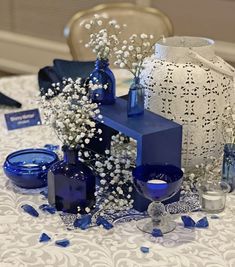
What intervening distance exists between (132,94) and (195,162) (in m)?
0.21

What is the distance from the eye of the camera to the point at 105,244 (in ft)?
3.69

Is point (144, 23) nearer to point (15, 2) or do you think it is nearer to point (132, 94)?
point (132, 94)

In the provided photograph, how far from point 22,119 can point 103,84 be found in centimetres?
41

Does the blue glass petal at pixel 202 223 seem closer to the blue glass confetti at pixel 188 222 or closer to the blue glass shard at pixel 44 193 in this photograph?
the blue glass confetti at pixel 188 222

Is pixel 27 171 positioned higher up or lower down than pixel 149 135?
lower down

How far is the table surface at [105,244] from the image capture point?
107cm

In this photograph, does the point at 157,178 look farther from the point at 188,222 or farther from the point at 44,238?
the point at 44,238

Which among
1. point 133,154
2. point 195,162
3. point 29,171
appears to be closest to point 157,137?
point 133,154

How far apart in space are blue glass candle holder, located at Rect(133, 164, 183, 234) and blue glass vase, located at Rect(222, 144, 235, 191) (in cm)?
19

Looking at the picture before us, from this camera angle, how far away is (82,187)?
1.21 m

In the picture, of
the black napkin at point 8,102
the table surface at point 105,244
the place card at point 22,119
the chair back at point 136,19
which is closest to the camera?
the table surface at point 105,244

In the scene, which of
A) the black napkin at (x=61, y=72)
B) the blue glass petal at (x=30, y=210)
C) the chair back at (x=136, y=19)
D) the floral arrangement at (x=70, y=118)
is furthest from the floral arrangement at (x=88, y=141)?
the chair back at (x=136, y=19)

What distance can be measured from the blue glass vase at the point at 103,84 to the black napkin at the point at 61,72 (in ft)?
1.56

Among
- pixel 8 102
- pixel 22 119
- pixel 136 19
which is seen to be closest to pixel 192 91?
pixel 22 119
